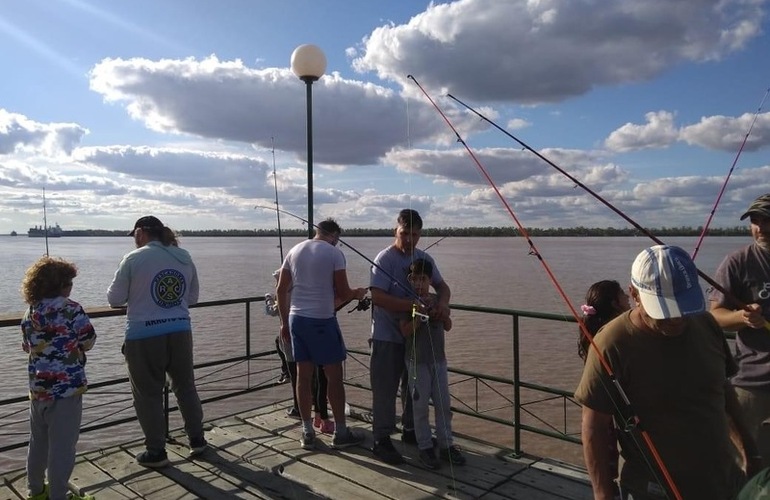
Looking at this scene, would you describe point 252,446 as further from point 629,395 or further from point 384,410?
point 629,395

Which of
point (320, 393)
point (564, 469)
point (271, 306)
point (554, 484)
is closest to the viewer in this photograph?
point (554, 484)

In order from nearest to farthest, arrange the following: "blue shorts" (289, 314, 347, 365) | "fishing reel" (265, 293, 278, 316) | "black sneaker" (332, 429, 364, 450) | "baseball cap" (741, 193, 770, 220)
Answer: "baseball cap" (741, 193, 770, 220), "blue shorts" (289, 314, 347, 365), "black sneaker" (332, 429, 364, 450), "fishing reel" (265, 293, 278, 316)

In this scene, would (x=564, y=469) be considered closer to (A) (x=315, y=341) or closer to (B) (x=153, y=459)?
(A) (x=315, y=341)

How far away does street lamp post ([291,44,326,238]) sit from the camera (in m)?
5.09

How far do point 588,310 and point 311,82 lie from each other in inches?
138

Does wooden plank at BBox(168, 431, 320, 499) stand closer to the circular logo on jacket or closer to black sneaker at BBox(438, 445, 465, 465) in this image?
black sneaker at BBox(438, 445, 465, 465)

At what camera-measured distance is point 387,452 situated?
12.9 feet

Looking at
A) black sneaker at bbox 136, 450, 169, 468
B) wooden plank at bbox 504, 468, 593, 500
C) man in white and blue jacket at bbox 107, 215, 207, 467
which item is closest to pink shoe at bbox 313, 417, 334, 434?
man in white and blue jacket at bbox 107, 215, 207, 467

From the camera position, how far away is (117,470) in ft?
12.8

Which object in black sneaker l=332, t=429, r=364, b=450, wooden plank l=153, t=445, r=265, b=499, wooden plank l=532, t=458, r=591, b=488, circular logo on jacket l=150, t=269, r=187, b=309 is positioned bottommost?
wooden plank l=532, t=458, r=591, b=488

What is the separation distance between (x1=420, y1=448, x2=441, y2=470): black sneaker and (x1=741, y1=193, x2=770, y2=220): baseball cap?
91.6 inches

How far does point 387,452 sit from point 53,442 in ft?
6.60

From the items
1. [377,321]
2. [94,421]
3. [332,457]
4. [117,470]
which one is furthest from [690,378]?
[94,421]

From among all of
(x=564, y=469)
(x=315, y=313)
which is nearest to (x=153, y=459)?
(x=315, y=313)
